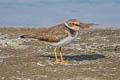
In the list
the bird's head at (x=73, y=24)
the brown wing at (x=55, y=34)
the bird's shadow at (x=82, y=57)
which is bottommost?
the bird's shadow at (x=82, y=57)

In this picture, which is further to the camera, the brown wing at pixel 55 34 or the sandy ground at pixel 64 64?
the brown wing at pixel 55 34

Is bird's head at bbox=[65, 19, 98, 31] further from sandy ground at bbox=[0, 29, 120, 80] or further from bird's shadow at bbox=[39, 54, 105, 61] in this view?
bird's shadow at bbox=[39, 54, 105, 61]

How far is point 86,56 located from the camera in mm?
13086

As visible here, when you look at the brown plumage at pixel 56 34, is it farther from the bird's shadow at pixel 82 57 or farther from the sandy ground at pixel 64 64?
the bird's shadow at pixel 82 57

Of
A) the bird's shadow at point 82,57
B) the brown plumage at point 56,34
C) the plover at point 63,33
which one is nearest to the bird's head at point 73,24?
the plover at point 63,33

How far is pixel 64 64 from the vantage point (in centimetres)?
1130

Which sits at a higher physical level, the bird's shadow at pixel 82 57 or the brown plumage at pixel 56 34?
the brown plumage at pixel 56 34

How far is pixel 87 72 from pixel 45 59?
8.72 ft

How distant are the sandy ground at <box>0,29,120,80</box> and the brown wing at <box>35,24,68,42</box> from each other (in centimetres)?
94

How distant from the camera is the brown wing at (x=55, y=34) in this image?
10852 mm

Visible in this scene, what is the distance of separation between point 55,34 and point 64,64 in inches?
45.9

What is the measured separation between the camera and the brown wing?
10852 millimetres

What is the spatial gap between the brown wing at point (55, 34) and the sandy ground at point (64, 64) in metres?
0.94

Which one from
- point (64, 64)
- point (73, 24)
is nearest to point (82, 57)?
point (64, 64)
